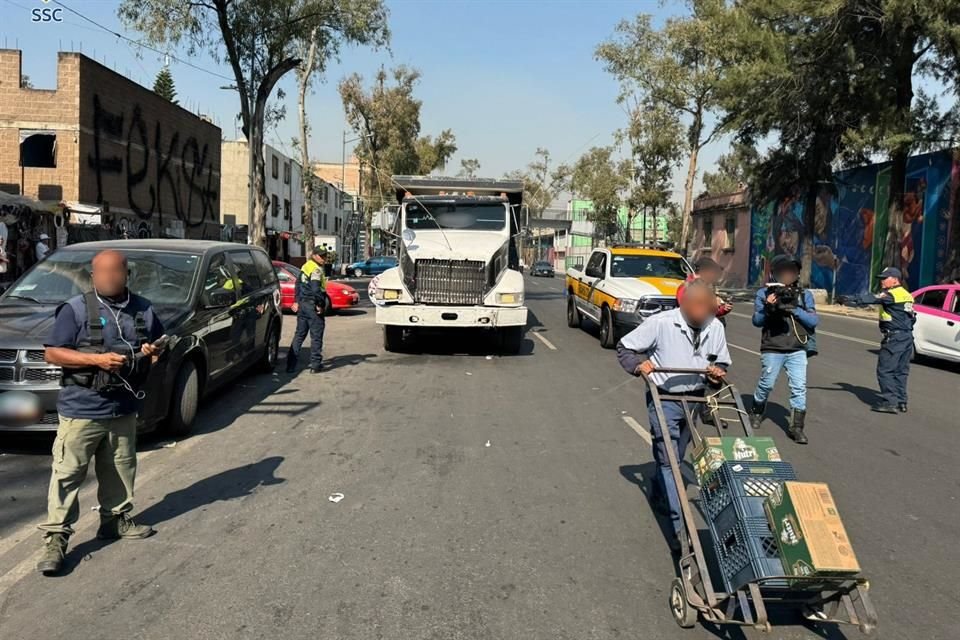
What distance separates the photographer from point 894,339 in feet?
28.4

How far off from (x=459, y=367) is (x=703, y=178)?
7634cm

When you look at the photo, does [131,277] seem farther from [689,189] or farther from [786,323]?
[689,189]

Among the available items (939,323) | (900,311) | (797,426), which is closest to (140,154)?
(939,323)

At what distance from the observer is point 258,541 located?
454 centimetres

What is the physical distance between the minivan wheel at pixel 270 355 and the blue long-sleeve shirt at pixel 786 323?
21.3 feet

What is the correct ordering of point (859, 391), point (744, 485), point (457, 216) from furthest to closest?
point (457, 216) < point (859, 391) < point (744, 485)

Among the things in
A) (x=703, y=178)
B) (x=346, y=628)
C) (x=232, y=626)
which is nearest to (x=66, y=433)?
(x=232, y=626)

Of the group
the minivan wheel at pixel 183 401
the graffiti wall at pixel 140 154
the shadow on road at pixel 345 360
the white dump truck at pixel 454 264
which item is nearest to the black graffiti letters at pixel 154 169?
the graffiti wall at pixel 140 154

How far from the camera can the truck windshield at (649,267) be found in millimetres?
14477

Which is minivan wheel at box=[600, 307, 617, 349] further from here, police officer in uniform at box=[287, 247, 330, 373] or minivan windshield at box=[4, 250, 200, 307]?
minivan windshield at box=[4, 250, 200, 307]

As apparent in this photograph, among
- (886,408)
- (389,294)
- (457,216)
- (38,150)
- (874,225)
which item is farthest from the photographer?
(874,225)

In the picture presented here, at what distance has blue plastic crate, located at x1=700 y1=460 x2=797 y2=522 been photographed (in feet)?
11.0

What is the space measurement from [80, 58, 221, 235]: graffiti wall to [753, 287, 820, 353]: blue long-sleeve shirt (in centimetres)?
2154

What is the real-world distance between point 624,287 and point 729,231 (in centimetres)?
3469
